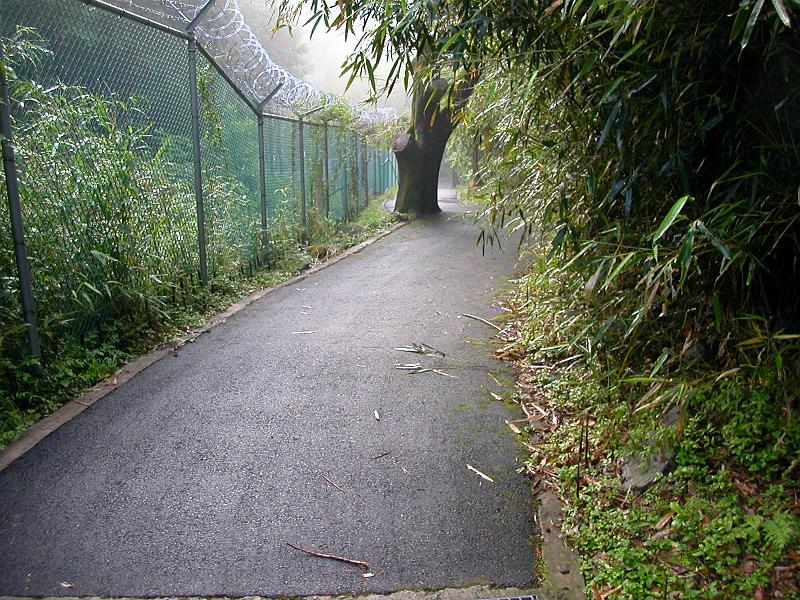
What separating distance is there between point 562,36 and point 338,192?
33.1 feet

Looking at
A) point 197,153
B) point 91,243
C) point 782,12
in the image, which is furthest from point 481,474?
point 197,153

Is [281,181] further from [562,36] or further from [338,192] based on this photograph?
[562,36]

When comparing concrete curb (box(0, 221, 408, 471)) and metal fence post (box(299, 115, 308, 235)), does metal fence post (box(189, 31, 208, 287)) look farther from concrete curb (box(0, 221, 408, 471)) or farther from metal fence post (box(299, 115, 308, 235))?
metal fence post (box(299, 115, 308, 235))

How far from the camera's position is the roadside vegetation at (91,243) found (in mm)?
4145

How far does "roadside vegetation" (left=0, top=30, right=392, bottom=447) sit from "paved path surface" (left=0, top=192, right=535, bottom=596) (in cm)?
38

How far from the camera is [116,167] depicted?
4.98 m

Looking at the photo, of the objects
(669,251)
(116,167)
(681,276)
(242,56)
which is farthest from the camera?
(242,56)

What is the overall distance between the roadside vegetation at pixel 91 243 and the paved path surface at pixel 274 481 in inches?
15.0

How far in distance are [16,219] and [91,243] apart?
0.77 metres

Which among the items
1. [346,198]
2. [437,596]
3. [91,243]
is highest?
[91,243]

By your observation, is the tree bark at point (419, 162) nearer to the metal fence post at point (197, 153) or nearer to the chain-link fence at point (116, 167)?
the chain-link fence at point (116, 167)

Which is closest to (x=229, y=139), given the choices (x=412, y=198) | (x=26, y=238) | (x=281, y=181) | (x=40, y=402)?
(x=281, y=181)

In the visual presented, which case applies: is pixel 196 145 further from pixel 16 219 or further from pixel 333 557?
pixel 333 557

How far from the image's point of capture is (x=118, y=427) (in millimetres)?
3953
